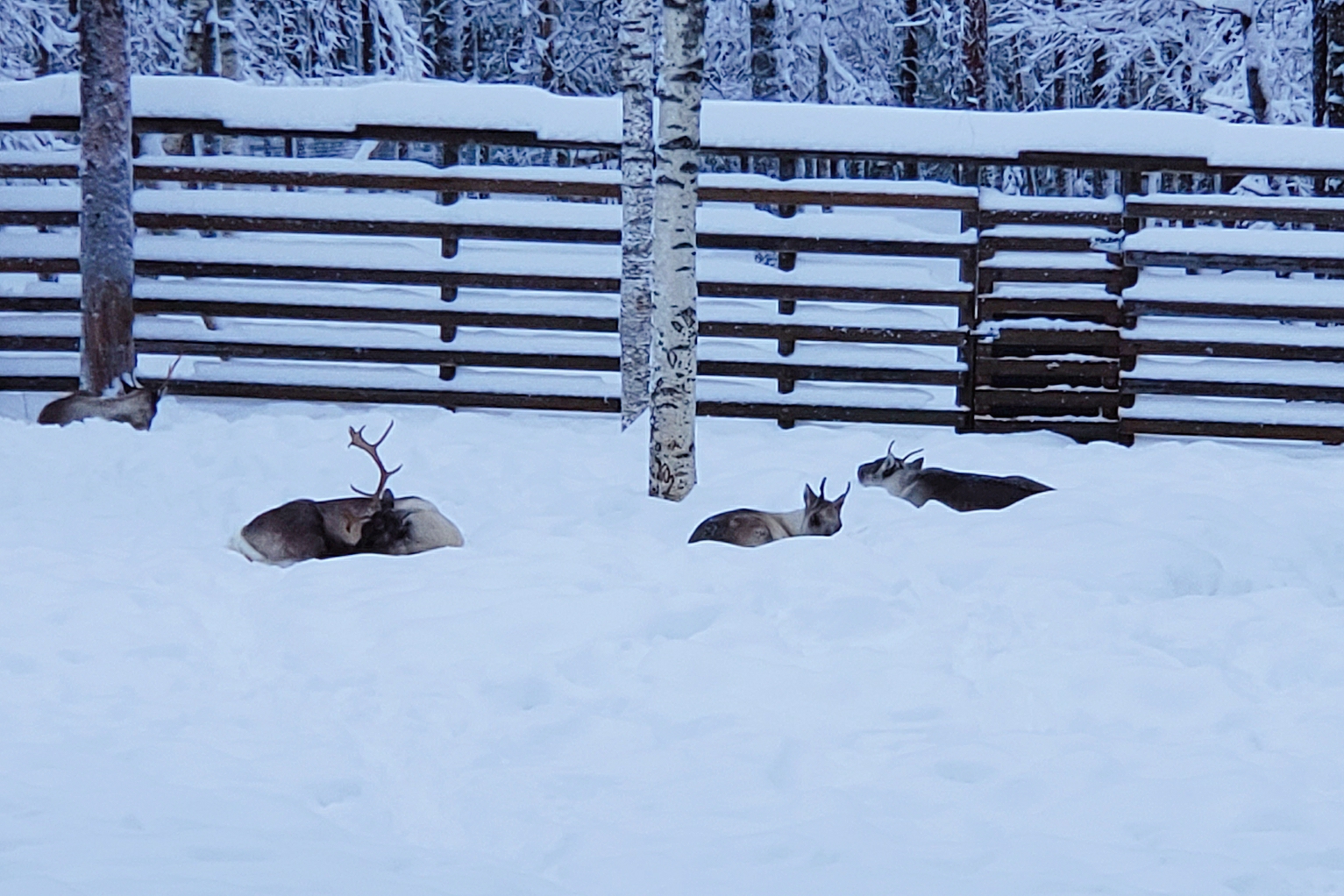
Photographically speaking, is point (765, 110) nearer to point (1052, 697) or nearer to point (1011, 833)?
point (1052, 697)

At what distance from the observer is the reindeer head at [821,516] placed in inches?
273

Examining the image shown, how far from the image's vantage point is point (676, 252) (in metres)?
7.42

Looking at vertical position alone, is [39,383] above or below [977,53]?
below

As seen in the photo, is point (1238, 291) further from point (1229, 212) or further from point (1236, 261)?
point (1229, 212)

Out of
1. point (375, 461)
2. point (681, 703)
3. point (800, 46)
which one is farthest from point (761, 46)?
point (681, 703)

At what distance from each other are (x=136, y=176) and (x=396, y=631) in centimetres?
713

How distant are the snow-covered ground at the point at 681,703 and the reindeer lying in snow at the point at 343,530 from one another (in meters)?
0.26

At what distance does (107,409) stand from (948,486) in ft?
18.8

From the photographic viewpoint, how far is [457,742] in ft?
12.7

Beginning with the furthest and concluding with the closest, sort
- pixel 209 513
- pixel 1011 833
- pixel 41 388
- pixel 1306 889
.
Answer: pixel 41 388 < pixel 209 513 < pixel 1011 833 < pixel 1306 889

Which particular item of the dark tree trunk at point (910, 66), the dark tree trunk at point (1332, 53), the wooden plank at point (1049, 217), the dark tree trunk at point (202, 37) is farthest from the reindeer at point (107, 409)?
the dark tree trunk at point (910, 66)

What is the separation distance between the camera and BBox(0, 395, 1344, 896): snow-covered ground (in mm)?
3033

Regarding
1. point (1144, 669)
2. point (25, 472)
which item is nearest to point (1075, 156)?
point (1144, 669)

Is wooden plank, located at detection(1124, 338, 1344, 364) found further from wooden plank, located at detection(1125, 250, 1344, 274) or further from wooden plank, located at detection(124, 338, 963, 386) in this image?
wooden plank, located at detection(124, 338, 963, 386)
